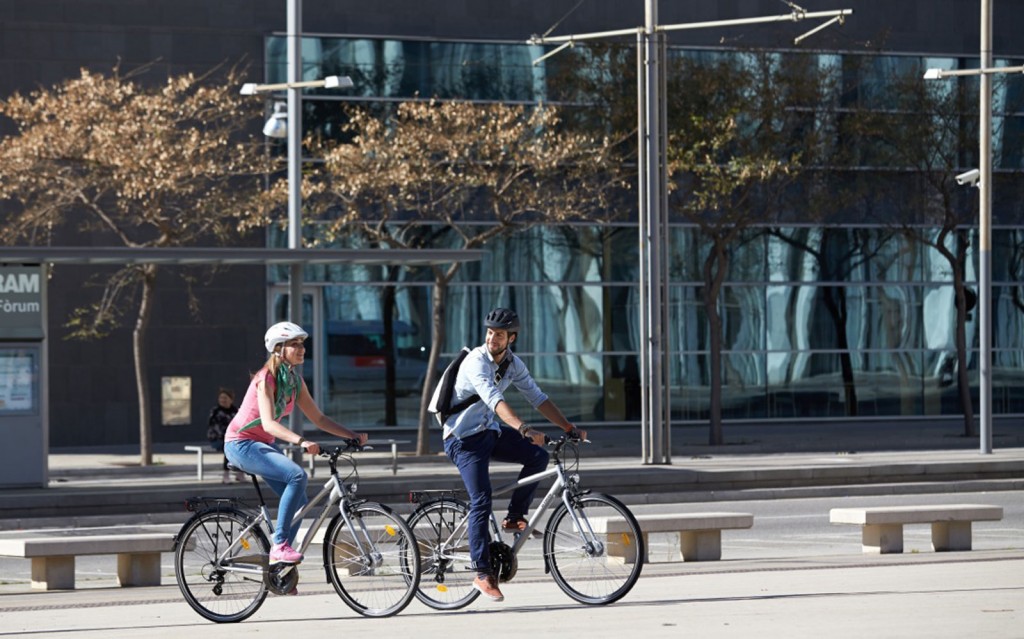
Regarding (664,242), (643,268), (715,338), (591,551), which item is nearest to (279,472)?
(591,551)

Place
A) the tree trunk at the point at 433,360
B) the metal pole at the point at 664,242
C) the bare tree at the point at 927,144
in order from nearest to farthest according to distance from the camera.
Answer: the metal pole at the point at 664,242, the tree trunk at the point at 433,360, the bare tree at the point at 927,144

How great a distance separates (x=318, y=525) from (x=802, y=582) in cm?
302

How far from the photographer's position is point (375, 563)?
9.50 m

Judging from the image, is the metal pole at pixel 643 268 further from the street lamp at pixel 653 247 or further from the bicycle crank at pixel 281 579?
the bicycle crank at pixel 281 579

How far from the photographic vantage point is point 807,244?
3756 centimetres

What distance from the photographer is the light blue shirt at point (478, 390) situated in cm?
955

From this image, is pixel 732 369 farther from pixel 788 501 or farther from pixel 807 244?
pixel 788 501

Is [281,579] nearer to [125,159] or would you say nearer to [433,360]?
[125,159]

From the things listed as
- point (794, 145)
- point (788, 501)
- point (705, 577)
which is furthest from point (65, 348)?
point (705, 577)

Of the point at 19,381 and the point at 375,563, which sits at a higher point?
the point at 19,381

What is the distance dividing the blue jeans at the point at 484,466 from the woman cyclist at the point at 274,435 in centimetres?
60

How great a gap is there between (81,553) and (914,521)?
608cm

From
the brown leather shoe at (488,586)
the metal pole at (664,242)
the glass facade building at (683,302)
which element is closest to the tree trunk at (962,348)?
the glass facade building at (683,302)

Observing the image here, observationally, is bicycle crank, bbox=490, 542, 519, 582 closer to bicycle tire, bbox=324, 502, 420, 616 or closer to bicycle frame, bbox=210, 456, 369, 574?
bicycle tire, bbox=324, 502, 420, 616
